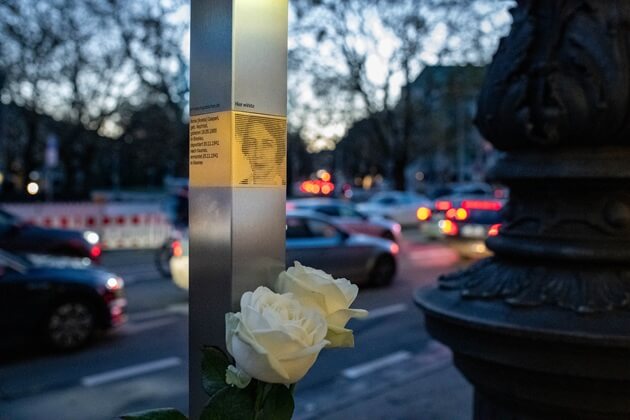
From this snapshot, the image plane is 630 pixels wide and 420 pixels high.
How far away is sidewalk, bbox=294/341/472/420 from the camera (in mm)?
4801

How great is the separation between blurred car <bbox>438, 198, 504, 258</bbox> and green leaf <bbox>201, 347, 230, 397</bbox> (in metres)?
13.0

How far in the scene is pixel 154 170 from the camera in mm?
61281

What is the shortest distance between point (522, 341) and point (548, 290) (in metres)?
0.28

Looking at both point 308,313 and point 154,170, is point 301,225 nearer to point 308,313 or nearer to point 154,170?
point 308,313

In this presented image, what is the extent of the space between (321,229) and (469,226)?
4386 millimetres

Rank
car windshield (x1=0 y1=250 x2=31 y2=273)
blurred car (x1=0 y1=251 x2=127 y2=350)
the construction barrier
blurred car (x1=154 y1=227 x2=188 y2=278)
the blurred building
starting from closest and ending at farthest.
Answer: blurred car (x1=0 y1=251 x2=127 y2=350), car windshield (x1=0 y1=250 x2=31 y2=273), blurred car (x1=154 y1=227 x2=188 y2=278), the construction barrier, the blurred building

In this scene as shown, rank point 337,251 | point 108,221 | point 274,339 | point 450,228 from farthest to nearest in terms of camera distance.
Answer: point 108,221 < point 450,228 < point 337,251 < point 274,339

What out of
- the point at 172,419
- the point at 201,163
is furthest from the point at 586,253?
the point at 172,419

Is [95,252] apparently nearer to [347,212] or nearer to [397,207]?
[347,212]

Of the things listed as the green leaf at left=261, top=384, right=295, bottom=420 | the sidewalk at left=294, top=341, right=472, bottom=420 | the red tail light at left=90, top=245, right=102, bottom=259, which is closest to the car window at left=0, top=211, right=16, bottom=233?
the red tail light at left=90, top=245, right=102, bottom=259

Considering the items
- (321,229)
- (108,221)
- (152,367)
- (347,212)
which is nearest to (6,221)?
(321,229)

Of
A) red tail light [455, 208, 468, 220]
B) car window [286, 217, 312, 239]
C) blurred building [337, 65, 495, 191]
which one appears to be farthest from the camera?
blurred building [337, 65, 495, 191]

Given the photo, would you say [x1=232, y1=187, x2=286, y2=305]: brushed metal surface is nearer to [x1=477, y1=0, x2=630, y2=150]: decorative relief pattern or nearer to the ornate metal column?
the ornate metal column

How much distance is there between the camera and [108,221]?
18078 millimetres
